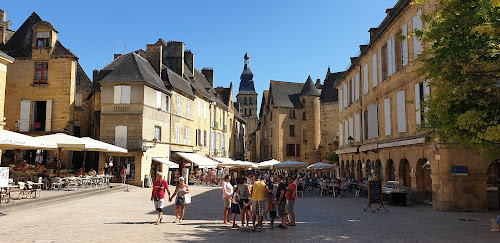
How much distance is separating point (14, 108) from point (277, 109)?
27.6m

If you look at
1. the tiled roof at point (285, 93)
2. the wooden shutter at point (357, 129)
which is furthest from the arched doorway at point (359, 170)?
the tiled roof at point (285, 93)

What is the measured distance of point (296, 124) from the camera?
46844 millimetres

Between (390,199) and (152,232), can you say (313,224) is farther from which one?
(390,199)

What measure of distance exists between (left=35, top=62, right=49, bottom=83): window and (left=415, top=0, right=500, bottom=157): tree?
75.2 feet

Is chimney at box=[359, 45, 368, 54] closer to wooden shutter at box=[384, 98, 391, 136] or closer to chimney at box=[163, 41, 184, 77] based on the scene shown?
wooden shutter at box=[384, 98, 391, 136]

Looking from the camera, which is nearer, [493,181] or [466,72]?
[466,72]

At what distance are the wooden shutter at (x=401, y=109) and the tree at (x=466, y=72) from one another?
6906 millimetres

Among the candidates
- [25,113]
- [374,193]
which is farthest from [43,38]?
[374,193]

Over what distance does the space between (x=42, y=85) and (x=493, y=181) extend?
964 inches

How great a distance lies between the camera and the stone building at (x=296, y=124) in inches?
1810

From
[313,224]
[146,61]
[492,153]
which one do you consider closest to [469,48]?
[492,153]

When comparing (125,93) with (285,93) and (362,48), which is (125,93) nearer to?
(362,48)

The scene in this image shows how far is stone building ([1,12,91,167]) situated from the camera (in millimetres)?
25219

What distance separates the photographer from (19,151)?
24.5 meters
